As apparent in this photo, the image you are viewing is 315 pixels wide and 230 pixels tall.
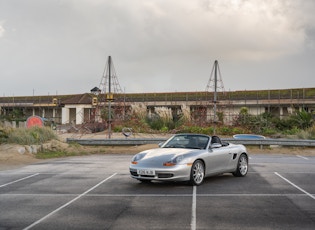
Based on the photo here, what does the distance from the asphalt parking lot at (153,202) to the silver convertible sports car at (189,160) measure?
0.30m

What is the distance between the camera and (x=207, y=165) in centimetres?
1182

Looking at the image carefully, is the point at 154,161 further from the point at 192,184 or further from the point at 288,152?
the point at 288,152

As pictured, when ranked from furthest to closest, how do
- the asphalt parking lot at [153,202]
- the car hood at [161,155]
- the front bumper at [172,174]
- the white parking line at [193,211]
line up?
the car hood at [161,155]
the front bumper at [172,174]
the asphalt parking lot at [153,202]
the white parking line at [193,211]

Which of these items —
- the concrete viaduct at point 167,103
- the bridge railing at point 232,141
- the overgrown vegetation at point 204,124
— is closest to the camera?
the bridge railing at point 232,141

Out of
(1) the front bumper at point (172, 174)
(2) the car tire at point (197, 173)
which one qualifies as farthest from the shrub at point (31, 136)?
(2) the car tire at point (197, 173)

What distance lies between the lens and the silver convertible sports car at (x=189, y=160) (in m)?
10.9

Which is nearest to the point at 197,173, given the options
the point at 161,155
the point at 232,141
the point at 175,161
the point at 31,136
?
the point at 175,161

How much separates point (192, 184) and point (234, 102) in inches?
1688

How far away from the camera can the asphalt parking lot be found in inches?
291

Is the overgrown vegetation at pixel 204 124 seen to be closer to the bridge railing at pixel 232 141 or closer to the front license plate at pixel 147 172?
the bridge railing at pixel 232 141

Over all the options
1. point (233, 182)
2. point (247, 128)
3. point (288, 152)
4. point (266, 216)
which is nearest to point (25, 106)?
point (247, 128)

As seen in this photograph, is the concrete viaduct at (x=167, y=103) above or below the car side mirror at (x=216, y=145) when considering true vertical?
above

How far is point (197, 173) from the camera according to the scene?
11398 mm

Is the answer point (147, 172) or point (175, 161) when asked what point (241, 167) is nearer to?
point (175, 161)
